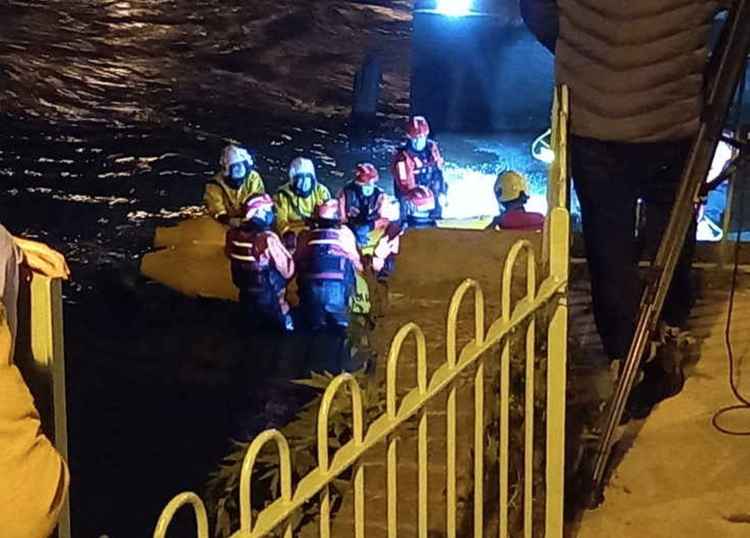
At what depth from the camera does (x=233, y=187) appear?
536 centimetres

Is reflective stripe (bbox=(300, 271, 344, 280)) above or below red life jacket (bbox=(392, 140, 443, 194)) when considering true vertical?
below

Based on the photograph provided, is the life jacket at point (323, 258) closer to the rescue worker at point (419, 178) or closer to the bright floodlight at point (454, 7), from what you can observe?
the rescue worker at point (419, 178)

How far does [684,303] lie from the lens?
2.89 metres

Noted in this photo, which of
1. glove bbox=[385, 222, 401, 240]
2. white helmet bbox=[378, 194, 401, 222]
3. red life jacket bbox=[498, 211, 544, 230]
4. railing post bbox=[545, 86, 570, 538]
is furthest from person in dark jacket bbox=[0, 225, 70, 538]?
white helmet bbox=[378, 194, 401, 222]

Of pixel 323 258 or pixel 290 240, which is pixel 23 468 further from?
pixel 290 240

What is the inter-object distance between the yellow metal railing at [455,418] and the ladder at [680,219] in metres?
0.18

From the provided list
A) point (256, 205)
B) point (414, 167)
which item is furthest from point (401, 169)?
point (256, 205)

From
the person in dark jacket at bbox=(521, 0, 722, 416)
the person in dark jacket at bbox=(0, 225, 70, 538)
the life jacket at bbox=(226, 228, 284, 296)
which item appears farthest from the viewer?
the life jacket at bbox=(226, 228, 284, 296)

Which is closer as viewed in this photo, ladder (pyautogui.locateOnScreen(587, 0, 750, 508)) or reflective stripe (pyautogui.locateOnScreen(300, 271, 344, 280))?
ladder (pyautogui.locateOnScreen(587, 0, 750, 508))

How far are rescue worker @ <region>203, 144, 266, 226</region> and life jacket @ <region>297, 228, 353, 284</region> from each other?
0.33 m

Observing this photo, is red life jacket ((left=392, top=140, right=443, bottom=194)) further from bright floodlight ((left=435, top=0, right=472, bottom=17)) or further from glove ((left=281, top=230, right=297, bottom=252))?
bright floodlight ((left=435, top=0, right=472, bottom=17))

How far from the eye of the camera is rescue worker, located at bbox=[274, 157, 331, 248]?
5109 mm

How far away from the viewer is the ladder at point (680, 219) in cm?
230

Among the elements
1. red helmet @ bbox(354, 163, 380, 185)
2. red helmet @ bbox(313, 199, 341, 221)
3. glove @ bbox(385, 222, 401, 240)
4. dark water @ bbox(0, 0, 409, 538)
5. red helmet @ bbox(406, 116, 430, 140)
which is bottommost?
dark water @ bbox(0, 0, 409, 538)
